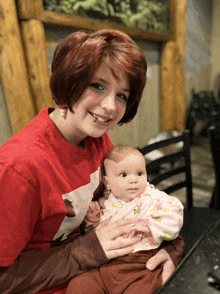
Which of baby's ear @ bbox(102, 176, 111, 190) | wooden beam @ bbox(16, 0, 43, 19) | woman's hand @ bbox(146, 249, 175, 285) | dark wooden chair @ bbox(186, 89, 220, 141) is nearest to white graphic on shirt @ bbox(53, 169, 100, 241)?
baby's ear @ bbox(102, 176, 111, 190)

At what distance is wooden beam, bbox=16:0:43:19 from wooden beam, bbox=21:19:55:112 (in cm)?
4

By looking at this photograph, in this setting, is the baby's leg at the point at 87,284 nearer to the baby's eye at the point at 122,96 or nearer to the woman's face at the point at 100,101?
the woman's face at the point at 100,101

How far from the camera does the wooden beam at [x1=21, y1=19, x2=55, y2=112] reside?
1650 mm

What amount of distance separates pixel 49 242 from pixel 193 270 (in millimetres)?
538

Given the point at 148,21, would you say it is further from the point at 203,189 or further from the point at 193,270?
the point at 193,270

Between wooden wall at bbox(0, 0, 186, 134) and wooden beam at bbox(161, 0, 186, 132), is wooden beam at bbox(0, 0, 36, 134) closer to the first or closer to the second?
wooden wall at bbox(0, 0, 186, 134)

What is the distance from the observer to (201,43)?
4.78 meters

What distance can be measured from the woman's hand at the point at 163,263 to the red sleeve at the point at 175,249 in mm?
23

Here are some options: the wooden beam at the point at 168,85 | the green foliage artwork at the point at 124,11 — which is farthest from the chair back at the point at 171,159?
the wooden beam at the point at 168,85

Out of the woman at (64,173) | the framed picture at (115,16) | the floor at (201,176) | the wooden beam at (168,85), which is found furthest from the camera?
the wooden beam at (168,85)

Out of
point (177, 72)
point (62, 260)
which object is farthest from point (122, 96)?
point (177, 72)

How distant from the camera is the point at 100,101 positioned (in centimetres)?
75

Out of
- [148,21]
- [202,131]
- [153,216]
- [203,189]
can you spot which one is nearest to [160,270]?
[153,216]

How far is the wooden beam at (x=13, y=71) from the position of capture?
4.87 feet
